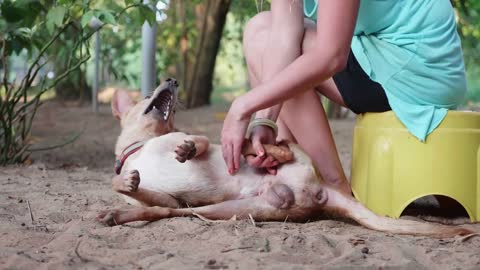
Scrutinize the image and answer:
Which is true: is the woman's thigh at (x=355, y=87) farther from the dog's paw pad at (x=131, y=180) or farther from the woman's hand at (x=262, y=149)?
the dog's paw pad at (x=131, y=180)

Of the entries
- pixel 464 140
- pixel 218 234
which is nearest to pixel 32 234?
pixel 218 234

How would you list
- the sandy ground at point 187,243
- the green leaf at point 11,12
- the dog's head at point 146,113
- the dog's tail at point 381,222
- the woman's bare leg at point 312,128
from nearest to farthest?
the sandy ground at point 187,243 < the dog's tail at point 381,222 < the woman's bare leg at point 312,128 < the dog's head at point 146,113 < the green leaf at point 11,12

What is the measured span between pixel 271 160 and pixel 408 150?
22.2 inches

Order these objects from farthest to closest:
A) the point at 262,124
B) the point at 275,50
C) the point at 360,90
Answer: the point at 360,90 → the point at 275,50 → the point at 262,124

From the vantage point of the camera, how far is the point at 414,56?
9.34 ft

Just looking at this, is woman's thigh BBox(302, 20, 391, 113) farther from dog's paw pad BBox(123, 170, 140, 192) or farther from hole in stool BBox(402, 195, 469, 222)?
dog's paw pad BBox(123, 170, 140, 192)

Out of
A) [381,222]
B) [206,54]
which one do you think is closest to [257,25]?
[381,222]

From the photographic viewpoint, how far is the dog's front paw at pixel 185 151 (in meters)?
2.61

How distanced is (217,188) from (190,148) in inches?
8.3

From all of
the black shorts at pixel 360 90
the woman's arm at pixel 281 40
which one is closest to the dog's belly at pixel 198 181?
the woman's arm at pixel 281 40

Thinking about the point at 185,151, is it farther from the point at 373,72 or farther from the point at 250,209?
the point at 373,72

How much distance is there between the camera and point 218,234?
236 centimetres

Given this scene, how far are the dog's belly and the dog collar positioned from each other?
186 mm

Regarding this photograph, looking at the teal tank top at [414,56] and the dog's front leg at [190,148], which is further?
the teal tank top at [414,56]
